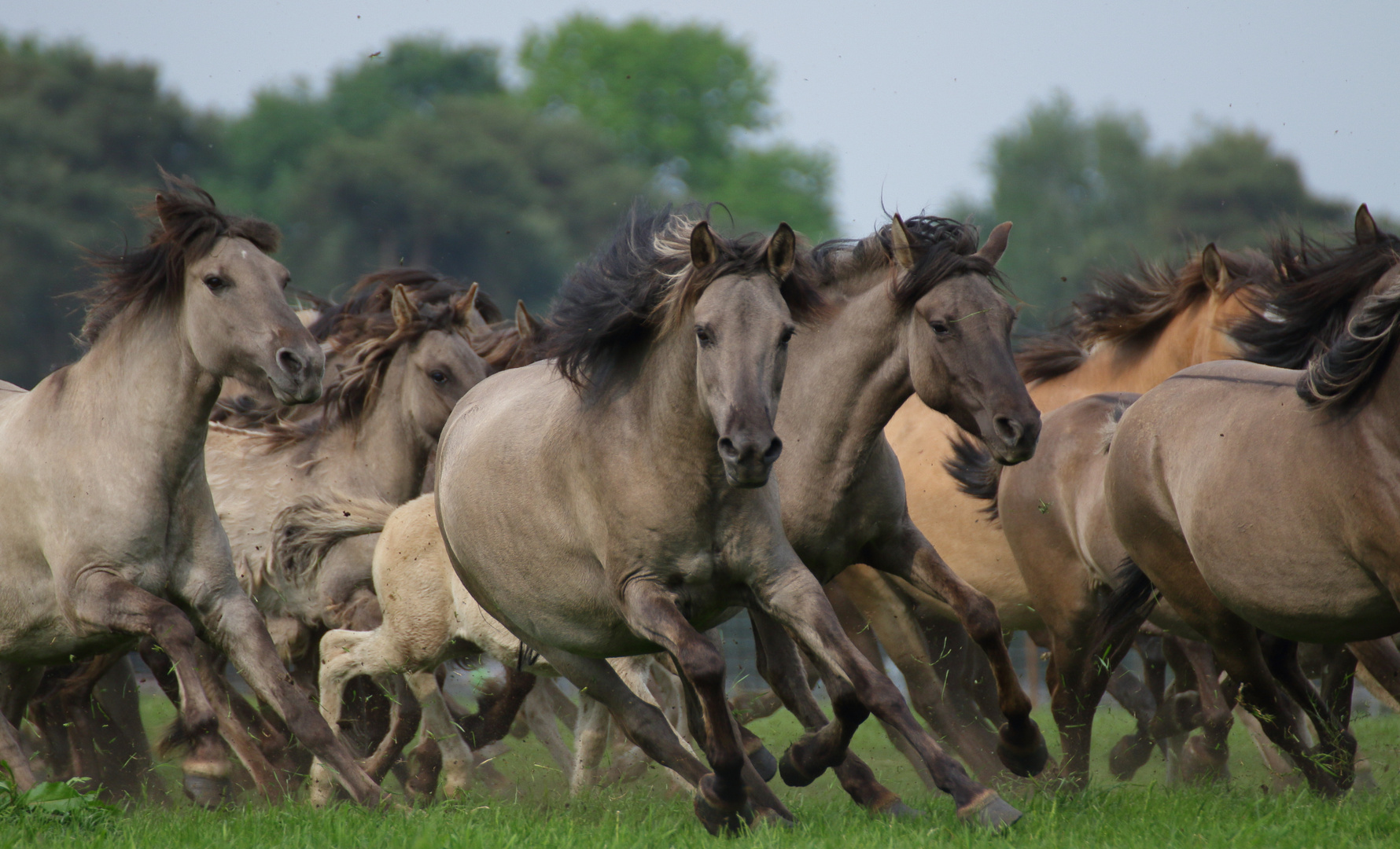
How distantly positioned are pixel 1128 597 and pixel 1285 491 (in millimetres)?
1674

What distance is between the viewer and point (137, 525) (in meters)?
5.84

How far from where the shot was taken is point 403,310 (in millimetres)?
8633

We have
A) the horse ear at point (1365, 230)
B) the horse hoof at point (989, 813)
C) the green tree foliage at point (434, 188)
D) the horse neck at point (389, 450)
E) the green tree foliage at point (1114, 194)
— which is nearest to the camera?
the horse hoof at point (989, 813)

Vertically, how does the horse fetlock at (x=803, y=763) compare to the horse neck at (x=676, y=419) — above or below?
below

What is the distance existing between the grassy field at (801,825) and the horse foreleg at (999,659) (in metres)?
0.18

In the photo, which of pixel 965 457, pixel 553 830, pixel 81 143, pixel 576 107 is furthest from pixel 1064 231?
pixel 553 830

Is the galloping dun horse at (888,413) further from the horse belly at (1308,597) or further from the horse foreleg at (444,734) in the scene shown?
the horse foreleg at (444,734)

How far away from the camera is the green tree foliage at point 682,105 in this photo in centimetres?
5328

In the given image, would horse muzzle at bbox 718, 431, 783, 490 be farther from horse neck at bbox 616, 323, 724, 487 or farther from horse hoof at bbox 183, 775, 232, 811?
horse hoof at bbox 183, 775, 232, 811

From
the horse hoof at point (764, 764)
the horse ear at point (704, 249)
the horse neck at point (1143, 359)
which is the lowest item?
the horse hoof at point (764, 764)

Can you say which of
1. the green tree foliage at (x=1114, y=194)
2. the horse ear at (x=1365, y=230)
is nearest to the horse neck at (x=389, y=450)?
the horse ear at (x=1365, y=230)

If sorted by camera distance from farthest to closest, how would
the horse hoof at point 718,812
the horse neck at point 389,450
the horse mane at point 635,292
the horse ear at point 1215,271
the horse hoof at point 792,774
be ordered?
the horse neck at point 389,450 < the horse ear at point 1215,271 < the horse hoof at point 792,774 < the horse mane at point 635,292 < the horse hoof at point 718,812

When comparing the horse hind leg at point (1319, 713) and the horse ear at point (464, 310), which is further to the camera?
the horse ear at point (464, 310)

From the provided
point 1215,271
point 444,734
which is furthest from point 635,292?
point 1215,271
